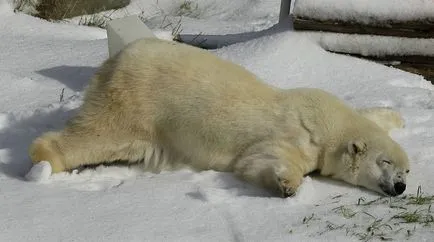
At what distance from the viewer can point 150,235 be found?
120 inches

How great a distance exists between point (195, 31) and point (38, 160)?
326 cm

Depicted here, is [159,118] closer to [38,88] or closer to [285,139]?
[285,139]

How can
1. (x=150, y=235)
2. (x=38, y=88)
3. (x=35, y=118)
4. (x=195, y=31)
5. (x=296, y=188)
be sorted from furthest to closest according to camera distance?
(x=195, y=31), (x=38, y=88), (x=35, y=118), (x=296, y=188), (x=150, y=235)

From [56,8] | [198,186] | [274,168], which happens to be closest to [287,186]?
[274,168]

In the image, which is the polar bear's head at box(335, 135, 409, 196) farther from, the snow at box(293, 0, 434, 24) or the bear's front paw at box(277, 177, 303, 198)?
the snow at box(293, 0, 434, 24)

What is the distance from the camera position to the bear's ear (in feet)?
12.1

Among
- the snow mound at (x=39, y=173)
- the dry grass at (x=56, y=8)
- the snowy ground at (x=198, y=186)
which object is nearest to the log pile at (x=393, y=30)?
the snowy ground at (x=198, y=186)

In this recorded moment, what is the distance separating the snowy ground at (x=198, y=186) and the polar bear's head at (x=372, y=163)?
0.06 metres

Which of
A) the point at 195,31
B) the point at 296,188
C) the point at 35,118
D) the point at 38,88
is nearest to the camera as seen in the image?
the point at 296,188

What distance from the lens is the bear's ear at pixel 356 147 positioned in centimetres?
369

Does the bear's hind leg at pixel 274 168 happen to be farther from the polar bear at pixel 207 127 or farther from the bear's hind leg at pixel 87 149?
the bear's hind leg at pixel 87 149

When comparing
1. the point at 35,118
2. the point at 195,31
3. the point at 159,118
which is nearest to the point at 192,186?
the point at 159,118

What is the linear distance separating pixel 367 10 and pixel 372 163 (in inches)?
70.2

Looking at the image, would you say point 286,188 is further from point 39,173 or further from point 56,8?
point 56,8
